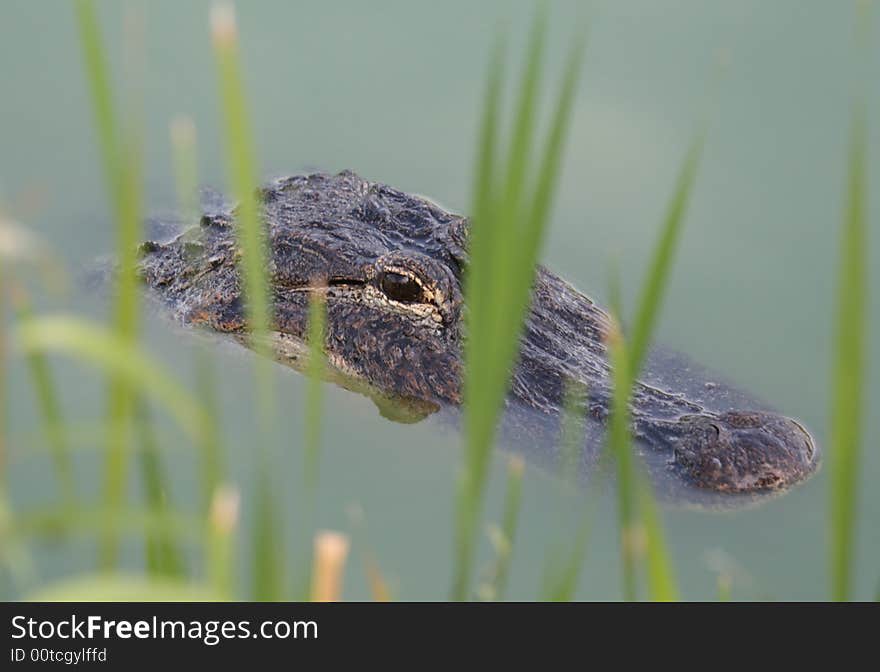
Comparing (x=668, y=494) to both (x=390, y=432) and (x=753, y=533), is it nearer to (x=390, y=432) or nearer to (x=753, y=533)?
(x=753, y=533)

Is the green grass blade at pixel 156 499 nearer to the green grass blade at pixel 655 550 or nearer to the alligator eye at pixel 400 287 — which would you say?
the green grass blade at pixel 655 550

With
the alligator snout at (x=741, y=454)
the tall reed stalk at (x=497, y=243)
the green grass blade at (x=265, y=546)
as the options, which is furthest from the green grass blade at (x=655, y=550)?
the alligator snout at (x=741, y=454)

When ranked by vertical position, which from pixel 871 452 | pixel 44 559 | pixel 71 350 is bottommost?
pixel 871 452

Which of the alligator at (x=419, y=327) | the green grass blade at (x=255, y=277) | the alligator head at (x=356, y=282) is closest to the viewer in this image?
the green grass blade at (x=255, y=277)

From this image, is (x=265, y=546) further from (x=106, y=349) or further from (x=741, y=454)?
(x=741, y=454)

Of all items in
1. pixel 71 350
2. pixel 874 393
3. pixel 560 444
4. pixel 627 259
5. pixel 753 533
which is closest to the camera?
pixel 71 350

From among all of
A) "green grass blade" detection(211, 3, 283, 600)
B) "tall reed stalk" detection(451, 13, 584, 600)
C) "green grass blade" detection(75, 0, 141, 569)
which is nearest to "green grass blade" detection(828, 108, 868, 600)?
"tall reed stalk" detection(451, 13, 584, 600)

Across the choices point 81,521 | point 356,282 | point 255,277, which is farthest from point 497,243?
point 356,282

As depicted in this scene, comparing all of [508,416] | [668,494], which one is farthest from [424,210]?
[668,494]
